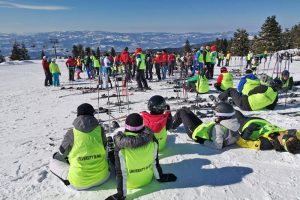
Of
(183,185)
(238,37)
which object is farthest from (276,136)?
(238,37)

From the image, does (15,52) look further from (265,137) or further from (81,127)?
(265,137)

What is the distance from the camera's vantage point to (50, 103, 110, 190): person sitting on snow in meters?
4.36

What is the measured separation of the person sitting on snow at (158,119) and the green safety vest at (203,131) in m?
0.66

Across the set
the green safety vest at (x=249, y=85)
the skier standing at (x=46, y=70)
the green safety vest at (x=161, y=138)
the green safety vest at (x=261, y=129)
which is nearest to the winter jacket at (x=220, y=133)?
the green safety vest at (x=261, y=129)

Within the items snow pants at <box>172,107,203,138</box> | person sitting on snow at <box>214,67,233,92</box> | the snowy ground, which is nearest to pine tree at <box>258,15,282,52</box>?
person sitting on snow at <box>214,67,233,92</box>

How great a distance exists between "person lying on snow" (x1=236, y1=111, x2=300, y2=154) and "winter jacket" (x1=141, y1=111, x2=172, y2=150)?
4.85 ft

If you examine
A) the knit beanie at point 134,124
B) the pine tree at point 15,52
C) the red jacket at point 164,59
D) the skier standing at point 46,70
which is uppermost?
the knit beanie at point 134,124

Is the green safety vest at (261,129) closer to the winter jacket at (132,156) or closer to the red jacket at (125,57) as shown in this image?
the winter jacket at (132,156)

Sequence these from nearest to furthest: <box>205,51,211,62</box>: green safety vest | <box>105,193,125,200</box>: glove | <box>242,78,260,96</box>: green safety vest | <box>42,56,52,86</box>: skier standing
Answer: <box>105,193,125,200</box>: glove, <box>242,78,260,96</box>: green safety vest, <box>205,51,211,62</box>: green safety vest, <box>42,56,52,86</box>: skier standing

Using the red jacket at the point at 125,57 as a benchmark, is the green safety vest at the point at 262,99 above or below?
below

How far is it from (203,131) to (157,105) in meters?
1.12

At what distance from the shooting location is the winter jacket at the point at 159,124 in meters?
5.73

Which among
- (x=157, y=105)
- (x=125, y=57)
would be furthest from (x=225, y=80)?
(x=125, y=57)

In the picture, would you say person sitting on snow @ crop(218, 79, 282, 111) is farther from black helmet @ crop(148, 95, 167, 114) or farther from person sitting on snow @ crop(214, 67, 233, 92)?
black helmet @ crop(148, 95, 167, 114)
